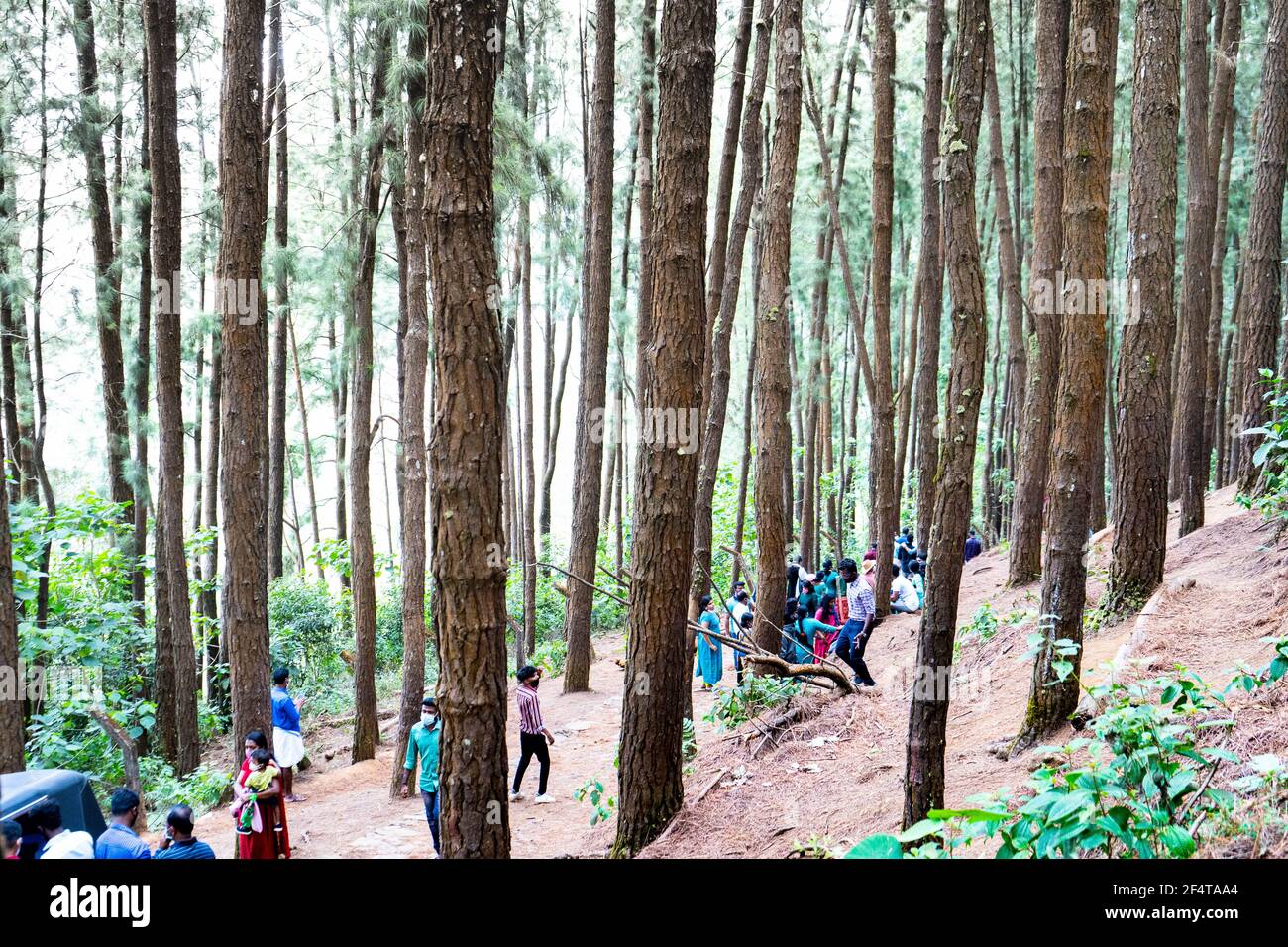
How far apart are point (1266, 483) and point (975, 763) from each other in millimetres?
5596

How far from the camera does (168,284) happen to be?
31.0ft

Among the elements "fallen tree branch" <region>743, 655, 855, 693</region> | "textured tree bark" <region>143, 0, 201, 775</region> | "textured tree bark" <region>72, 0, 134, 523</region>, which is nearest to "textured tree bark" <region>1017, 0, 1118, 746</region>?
"fallen tree branch" <region>743, 655, 855, 693</region>

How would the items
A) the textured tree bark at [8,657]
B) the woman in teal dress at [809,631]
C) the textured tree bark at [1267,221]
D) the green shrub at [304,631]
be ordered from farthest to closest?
the green shrub at [304,631]
the woman in teal dress at [809,631]
the textured tree bark at [1267,221]
the textured tree bark at [8,657]

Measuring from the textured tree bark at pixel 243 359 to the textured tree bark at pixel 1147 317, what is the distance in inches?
293

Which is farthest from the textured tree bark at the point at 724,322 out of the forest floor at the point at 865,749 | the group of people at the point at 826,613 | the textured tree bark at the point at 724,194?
the forest floor at the point at 865,749

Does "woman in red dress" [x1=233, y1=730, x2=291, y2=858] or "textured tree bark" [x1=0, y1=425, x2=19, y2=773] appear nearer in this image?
"woman in red dress" [x1=233, y1=730, x2=291, y2=858]

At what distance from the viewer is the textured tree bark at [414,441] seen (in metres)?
10.2

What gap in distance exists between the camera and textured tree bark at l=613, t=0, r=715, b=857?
20.7 ft

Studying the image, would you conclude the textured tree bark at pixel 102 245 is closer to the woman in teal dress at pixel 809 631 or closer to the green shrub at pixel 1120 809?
the woman in teal dress at pixel 809 631

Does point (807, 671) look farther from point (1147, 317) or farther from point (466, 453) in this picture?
point (466, 453)

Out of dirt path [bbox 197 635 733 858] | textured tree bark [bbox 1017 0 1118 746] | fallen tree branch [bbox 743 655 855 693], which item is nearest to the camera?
textured tree bark [bbox 1017 0 1118 746]

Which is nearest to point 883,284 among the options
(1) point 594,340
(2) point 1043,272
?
(1) point 594,340

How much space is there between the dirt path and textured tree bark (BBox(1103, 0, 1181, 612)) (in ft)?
15.9

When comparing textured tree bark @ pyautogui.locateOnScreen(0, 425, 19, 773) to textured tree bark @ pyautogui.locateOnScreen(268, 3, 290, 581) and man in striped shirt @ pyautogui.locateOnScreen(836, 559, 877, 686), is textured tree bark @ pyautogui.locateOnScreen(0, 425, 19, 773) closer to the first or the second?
textured tree bark @ pyautogui.locateOnScreen(268, 3, 290, 581)
